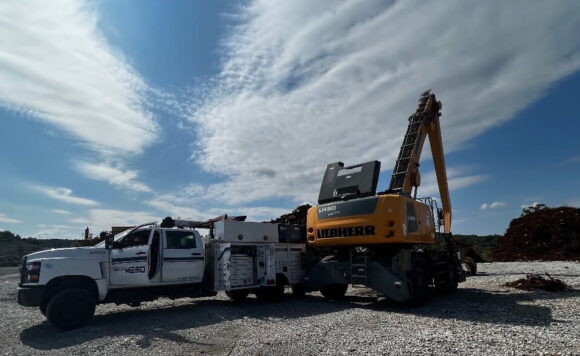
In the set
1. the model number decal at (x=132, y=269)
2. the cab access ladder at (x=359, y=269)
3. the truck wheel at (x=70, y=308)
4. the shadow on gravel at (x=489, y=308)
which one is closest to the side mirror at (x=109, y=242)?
the model number decal at (x=132, y=269)

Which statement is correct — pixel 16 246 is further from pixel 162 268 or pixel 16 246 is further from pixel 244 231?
pixel 162 268

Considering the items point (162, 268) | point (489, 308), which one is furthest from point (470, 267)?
point (162, 268)

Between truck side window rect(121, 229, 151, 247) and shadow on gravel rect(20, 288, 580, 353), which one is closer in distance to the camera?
shadow on gravel rect(20, 288, 580, 353)

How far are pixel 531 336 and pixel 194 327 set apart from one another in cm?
667

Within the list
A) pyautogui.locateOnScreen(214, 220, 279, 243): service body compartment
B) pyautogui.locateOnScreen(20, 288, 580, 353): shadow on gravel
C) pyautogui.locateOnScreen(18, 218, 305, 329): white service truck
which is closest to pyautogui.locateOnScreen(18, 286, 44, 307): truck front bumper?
pyautogui.locateOnScreen(18, 218, 305, 329): white service truck

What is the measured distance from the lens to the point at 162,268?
1084cm

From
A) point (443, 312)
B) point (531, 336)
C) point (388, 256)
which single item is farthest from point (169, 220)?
point (531, 336)

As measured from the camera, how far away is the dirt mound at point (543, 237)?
25.2 m

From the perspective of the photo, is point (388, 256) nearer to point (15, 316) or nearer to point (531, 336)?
point (531, 336)

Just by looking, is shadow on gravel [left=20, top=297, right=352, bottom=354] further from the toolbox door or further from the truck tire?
the toolbox door

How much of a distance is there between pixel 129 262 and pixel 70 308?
66.4 inches

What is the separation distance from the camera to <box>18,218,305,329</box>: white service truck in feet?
30.1

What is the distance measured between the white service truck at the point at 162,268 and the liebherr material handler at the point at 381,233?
1346 mm

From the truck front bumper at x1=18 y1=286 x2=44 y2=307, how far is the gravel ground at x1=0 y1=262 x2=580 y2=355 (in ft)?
2.13
